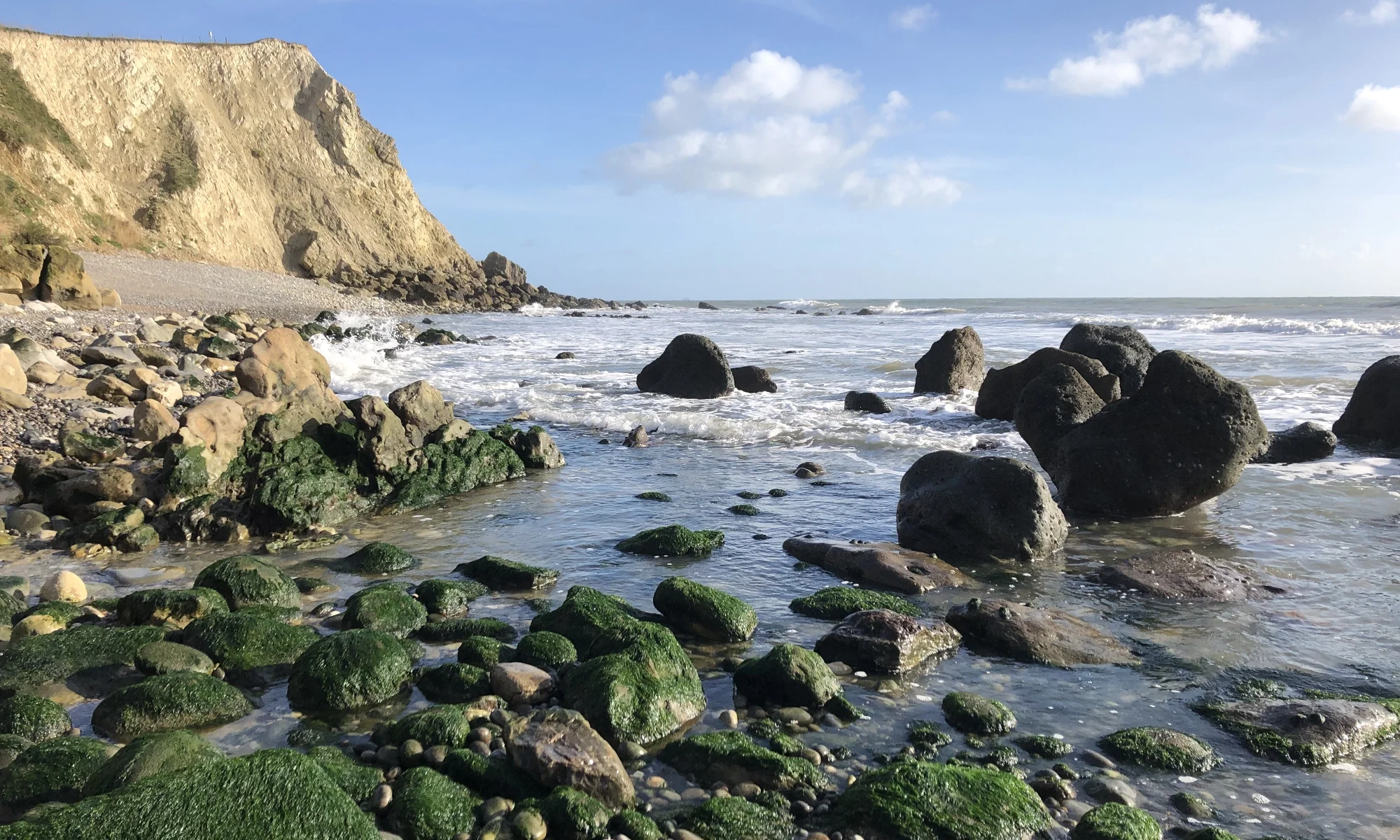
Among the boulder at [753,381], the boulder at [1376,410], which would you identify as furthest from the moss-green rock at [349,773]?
the boulder at [753,381]

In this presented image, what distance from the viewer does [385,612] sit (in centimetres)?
569

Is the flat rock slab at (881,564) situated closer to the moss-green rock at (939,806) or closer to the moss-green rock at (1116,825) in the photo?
the moss-green rock at (939,806)

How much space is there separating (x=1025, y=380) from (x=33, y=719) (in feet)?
43.2

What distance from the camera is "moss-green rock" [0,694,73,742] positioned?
161 inches

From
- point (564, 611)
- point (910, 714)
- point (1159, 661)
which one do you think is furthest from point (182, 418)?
point (1159, 661)

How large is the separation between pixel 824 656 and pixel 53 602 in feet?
16.2

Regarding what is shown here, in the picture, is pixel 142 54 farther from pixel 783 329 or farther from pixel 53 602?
pixel 53 602

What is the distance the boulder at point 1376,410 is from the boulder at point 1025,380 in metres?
2.96

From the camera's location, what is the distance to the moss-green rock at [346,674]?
15.3 feet

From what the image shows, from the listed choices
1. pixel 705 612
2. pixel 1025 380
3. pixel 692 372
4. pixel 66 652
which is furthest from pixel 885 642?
pixel 692 372

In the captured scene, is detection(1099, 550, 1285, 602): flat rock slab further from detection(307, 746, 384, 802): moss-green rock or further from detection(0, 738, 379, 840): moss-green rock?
detection(0, 738, 379, 840): moss-green rock

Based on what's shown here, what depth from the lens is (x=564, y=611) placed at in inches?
223

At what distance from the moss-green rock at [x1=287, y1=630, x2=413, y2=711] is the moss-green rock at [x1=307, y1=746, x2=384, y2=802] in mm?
725

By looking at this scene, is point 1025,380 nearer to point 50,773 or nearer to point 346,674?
point 346,674
